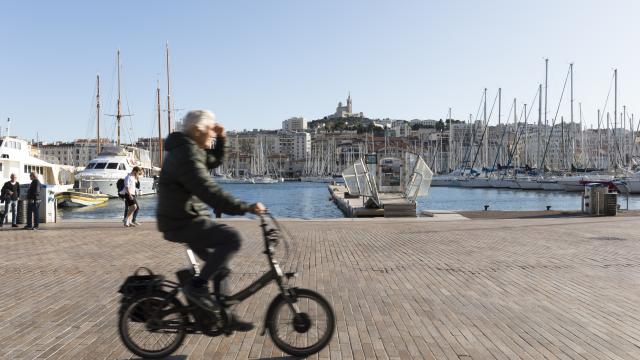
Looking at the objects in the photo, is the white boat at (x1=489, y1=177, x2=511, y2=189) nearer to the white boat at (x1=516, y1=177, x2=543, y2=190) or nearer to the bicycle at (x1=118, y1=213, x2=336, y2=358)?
the white boat at (x1=516, y1=177, x2=543, y2=190)

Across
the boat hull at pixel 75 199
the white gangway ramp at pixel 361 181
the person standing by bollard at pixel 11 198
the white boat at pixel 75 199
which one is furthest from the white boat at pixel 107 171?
the person standing by bollard at pixel 11 198

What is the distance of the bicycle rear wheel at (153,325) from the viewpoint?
459 cm

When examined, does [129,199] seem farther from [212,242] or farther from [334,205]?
[334,205]

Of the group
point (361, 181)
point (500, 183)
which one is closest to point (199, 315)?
point (361, 181)

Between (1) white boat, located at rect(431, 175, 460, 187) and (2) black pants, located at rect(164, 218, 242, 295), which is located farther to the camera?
(1) white boat, located at rect(431, 175, 460, 187)

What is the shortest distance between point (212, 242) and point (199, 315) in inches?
24.0

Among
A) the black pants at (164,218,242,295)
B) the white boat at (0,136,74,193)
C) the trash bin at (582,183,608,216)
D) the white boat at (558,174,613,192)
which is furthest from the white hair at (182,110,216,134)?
the white boat at (558,174,613,192)

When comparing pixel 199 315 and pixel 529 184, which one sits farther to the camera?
pixel 529 184

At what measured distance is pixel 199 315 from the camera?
4547mm

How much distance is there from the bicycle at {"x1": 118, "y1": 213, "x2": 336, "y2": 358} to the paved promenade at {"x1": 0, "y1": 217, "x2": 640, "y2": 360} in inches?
9.0

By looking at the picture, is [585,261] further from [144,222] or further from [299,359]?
[144,222]

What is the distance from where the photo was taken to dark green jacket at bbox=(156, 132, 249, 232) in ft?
14.5

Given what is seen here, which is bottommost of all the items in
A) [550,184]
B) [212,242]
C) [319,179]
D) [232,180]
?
[232,180]

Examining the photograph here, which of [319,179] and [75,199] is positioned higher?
[319,179]
